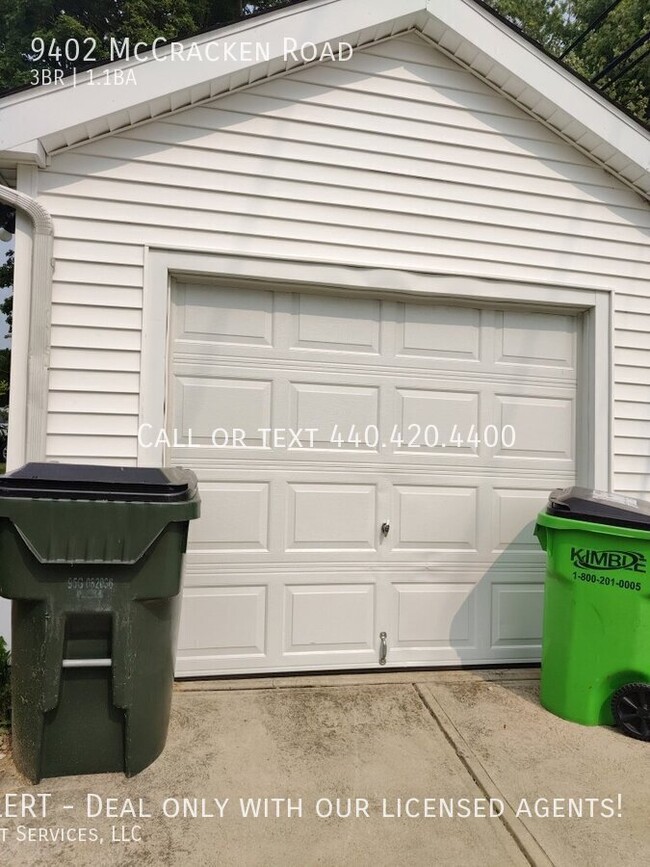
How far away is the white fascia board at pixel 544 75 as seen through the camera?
3.38 metres

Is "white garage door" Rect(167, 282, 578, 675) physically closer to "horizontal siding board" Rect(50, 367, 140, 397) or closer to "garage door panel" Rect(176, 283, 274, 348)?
"garage door panel" Rect(176, 283, 274, 348)

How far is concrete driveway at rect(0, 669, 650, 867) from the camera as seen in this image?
2010 millimetres

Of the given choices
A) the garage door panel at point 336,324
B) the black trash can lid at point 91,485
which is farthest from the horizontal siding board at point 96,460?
the garage door panel at point 336,324

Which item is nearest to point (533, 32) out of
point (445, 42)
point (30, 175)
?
point (445, 42)

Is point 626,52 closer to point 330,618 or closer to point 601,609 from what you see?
point 601,609

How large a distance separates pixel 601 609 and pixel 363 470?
1.51 m

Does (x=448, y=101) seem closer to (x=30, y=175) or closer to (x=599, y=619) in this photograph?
(x=30, y=175)

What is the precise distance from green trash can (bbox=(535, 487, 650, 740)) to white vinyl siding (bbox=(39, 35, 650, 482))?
3.82 ft

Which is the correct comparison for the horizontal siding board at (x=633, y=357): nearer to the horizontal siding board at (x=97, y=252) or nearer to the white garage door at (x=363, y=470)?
the white garage door at (x=363, y=470)

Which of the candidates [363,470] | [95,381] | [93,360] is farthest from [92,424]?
[363,470]

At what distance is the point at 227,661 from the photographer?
330cm

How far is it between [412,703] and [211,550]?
4.75ft

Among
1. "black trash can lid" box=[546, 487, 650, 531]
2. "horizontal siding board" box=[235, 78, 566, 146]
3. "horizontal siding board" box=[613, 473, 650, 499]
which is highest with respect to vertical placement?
"horizontal siding board" box=[235, 78, 566, 146]

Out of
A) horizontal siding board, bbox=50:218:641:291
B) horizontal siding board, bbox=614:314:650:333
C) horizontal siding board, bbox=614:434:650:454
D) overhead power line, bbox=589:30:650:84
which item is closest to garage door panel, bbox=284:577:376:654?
horizontal siding board, bbox=614:434:650:454
